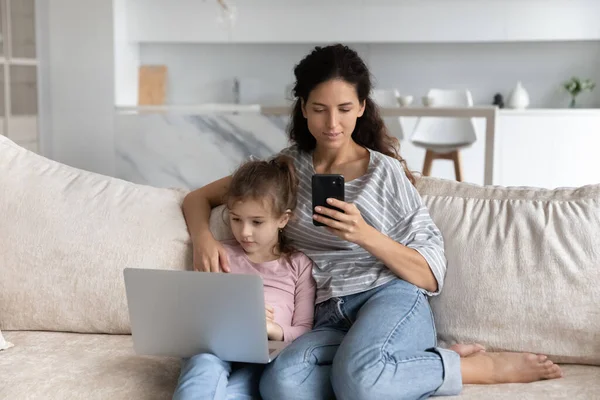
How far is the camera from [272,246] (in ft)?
6.47

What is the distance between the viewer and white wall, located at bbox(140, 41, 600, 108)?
594 centimetres

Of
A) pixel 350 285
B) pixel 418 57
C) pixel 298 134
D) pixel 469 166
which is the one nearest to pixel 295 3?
pixel 418 57

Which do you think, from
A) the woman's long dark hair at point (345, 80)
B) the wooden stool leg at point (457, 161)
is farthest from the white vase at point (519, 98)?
the woman's long dark hair at point (345, 80)

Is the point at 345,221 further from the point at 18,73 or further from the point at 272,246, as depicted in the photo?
the point at 18,73

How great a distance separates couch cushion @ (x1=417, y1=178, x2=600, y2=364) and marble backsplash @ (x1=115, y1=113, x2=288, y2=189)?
2.44 m

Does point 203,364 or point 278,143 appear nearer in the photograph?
point 203,364

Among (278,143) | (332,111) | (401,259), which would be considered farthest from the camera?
(278,143)

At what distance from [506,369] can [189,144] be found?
3006mm

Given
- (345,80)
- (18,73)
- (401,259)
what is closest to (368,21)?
(18,73)

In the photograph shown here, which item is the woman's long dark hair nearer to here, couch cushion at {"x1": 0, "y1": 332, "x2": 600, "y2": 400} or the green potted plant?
couch cushion at {"x1": 0, "y1": 332, "x2": 600, "y2": 400}

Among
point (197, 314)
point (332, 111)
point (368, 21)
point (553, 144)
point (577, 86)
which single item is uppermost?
point (368, 21)

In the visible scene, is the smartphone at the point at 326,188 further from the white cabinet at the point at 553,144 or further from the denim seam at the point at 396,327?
the white cabinet at the point at 553,144

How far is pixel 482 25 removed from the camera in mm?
5668

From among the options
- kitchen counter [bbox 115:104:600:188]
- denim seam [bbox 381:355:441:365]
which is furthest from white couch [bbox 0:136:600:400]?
kitchen counter [bbox 115:104:600:188]
